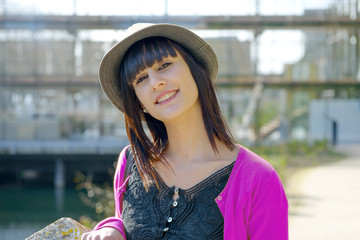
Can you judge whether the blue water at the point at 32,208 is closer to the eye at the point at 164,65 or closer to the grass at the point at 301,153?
the grass at the point at 301,153

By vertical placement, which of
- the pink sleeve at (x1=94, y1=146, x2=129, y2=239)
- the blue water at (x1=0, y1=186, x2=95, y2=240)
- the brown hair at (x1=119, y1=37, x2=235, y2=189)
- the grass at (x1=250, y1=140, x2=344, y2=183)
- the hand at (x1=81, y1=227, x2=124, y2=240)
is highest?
the brown hair at (x1=119, y1=37, x2=235, y2=189)

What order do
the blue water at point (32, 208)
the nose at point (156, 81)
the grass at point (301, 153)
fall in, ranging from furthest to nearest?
the grass at point (301, 153)
the blue water at point (32, 208)
the nose at point (156, 81)

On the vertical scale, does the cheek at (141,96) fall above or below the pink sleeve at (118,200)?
above

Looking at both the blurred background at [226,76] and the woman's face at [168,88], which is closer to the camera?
the woman's face at [168,88]

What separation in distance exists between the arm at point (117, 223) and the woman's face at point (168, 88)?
0.94 feet

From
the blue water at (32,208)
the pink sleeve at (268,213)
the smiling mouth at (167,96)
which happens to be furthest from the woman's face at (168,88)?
the blue water at (32,208)

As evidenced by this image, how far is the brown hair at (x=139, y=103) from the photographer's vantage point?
1709mm

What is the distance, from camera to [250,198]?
4.86 feet

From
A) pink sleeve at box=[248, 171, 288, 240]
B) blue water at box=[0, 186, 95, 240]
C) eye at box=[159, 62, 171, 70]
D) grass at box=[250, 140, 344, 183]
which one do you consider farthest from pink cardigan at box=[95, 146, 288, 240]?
grass at box=[250, 140, 344, 183]

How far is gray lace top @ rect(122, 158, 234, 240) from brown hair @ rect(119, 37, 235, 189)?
0.23ft

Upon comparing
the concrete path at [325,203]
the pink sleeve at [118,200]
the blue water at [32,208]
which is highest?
the pink sleeve at [118,200]

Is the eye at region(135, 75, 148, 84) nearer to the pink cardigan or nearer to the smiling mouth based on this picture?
the smiling mouth

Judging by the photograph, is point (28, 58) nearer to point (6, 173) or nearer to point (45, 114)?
point (45, 114)

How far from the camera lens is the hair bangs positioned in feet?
5.54
